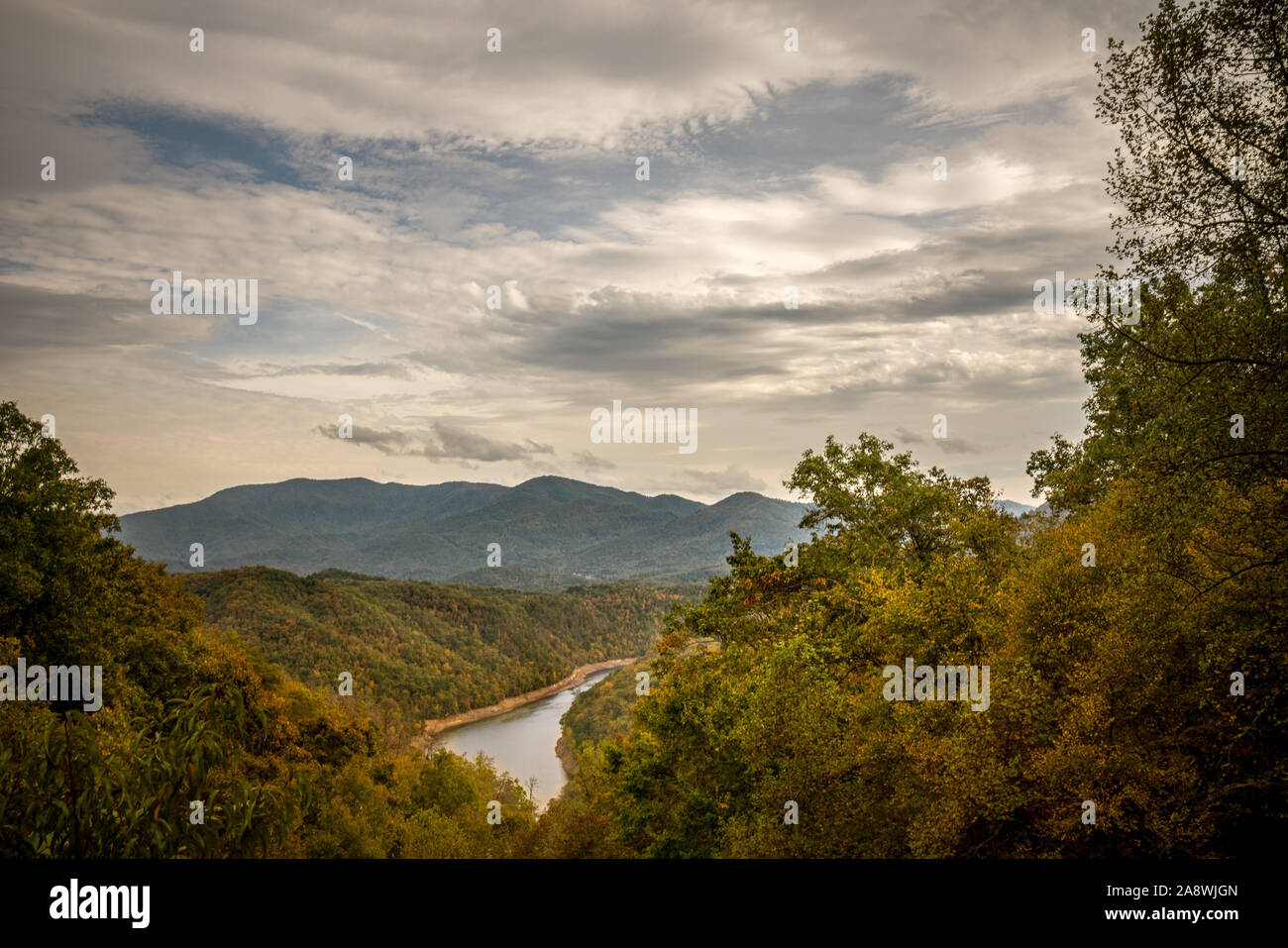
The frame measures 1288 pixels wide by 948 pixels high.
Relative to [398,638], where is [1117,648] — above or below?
above

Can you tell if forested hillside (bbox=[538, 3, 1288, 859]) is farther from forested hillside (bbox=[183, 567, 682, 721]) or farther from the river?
forested hillside (bbox=[183, 567, 682, 721])

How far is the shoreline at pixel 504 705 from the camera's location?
11719cm

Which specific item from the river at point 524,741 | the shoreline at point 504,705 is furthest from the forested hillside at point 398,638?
the river at point 524,741

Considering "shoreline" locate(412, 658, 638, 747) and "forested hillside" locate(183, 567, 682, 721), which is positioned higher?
"forested hillside" locate(183, 567, 682, 721)

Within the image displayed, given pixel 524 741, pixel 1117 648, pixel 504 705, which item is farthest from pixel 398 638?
pixel 1117 648

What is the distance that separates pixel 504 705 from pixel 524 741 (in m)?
34.6

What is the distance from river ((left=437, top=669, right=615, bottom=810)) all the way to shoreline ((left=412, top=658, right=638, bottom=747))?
5.03 feet

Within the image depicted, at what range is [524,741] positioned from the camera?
10850 cm

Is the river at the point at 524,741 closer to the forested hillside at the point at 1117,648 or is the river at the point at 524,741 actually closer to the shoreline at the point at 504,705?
the shoreline at the point at 504,705

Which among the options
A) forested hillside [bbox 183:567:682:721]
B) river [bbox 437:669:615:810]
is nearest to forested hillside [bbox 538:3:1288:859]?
river [bbox 437:669:615:810]

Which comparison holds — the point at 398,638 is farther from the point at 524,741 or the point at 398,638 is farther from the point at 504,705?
the point at 524,741

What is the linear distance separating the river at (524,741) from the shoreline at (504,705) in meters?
1.53

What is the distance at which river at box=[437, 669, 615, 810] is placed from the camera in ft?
286
